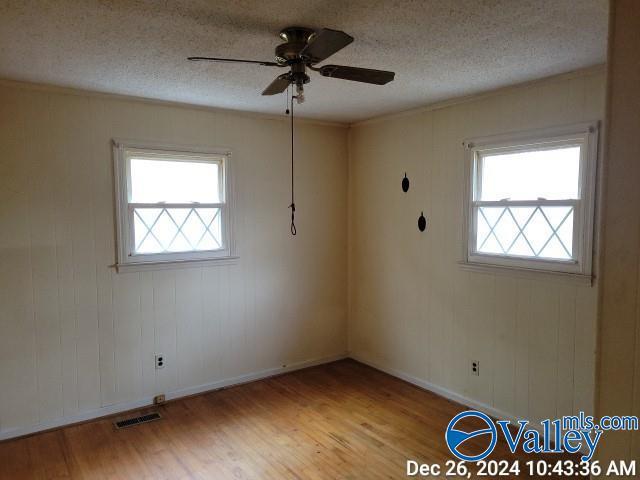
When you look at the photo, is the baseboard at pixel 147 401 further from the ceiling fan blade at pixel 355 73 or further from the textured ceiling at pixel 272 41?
the ceiling fan blade at pixel 355 73

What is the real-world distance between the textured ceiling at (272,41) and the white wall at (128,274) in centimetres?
46

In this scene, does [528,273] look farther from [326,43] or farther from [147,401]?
[147,401]

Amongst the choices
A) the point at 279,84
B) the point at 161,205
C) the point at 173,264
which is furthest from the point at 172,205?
the point at 279,84

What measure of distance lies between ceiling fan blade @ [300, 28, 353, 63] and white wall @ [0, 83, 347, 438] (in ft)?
7.25

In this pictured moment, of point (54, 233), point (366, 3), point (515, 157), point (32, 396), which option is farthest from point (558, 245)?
point (32, 396)

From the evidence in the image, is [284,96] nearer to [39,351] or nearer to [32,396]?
[39,351]

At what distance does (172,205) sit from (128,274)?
2.30ft

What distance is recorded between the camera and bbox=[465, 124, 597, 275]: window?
2959 millimetres

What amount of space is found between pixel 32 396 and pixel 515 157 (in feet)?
13.7

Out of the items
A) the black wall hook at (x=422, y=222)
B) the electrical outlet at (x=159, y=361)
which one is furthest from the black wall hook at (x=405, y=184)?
the electrical outlet at (x=159, y=361)

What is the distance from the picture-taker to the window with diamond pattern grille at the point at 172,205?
367 centimetres

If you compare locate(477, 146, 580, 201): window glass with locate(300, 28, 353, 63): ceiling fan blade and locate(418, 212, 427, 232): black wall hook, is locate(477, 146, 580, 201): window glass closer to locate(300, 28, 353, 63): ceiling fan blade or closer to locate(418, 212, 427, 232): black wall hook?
locate(418, 212, 427, 232): black wall hook

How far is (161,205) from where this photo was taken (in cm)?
378

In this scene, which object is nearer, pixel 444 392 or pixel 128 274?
pixel 128 274
